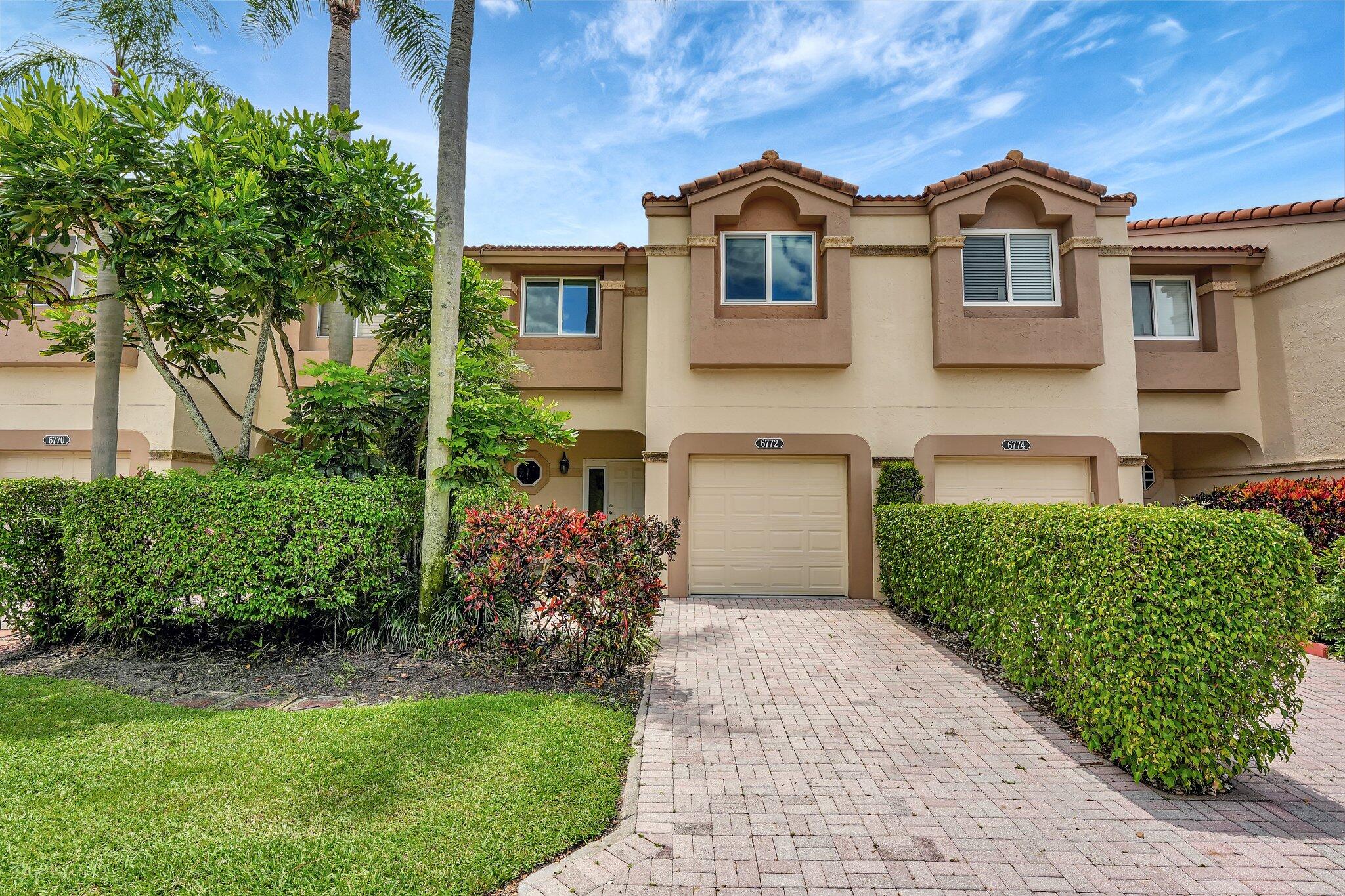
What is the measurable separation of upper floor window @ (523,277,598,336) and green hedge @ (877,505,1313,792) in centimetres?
1001

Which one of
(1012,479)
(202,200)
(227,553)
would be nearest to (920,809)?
(227,553)

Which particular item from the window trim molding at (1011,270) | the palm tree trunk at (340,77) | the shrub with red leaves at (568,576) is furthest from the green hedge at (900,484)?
the palm tree trunk at (340,77)

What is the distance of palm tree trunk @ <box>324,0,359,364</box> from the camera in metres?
8.83

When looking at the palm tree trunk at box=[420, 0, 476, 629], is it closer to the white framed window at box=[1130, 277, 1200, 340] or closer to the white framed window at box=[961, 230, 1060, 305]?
the white framed window at box=[961, 230, 1060, 305]

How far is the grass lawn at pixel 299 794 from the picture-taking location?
9.61 ft

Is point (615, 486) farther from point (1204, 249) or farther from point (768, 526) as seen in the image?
point (1204, 249)

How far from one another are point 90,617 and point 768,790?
7432 mm

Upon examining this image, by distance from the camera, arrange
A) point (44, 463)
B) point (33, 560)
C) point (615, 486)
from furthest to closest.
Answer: point (615, 486), point (44, 463), point (33, 560)

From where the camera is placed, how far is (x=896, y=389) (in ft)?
35.5

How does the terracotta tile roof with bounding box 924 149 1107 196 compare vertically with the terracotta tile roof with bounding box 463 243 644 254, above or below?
above

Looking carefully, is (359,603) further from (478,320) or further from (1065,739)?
(1065,739)

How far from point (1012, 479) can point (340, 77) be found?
12.7 m

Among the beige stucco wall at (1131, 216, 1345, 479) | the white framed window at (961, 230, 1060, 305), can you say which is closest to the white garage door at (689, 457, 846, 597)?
the white framed window at (961, 230, 1060, 305)

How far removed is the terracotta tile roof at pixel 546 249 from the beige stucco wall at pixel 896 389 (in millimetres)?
1980
